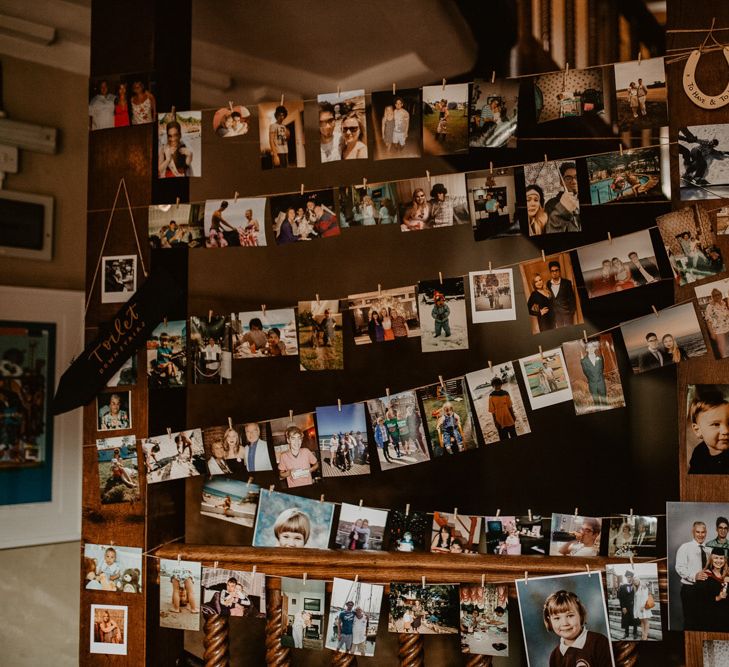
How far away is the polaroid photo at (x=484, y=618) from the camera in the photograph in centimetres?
153

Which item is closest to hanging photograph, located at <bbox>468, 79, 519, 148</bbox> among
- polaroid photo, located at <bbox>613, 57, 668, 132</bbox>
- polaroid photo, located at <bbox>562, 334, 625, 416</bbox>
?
polaroid photo, located at <bbox>613, 57, 668, 132</bbox>

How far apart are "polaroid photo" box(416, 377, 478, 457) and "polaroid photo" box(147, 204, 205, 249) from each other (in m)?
0.68

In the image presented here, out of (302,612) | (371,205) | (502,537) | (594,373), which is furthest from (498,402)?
(302,612)

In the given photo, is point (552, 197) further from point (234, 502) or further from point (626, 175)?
point (234, 502)

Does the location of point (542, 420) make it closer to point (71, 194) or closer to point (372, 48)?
point (372, 48)

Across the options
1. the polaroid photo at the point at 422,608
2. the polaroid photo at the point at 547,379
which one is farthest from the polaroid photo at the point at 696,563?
the polaroid photo at the point at 422,608

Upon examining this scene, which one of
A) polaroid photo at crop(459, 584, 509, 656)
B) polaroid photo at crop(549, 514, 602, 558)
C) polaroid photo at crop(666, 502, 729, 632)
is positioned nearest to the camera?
polaroid photo at crop(666, 502, 729, 632)

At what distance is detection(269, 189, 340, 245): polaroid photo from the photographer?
170 centimetres

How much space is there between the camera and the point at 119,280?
70.4 inches

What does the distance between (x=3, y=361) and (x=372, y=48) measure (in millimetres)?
1977

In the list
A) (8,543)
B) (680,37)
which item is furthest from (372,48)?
(8,543)

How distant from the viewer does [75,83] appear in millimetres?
2963

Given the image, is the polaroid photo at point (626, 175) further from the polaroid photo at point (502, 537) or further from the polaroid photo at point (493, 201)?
the polaroid photo at point (502, 537)

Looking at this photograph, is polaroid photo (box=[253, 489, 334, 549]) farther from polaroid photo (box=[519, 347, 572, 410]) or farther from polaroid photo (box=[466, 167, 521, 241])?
polaroid photo (box=[466, 167, 521, 241])
